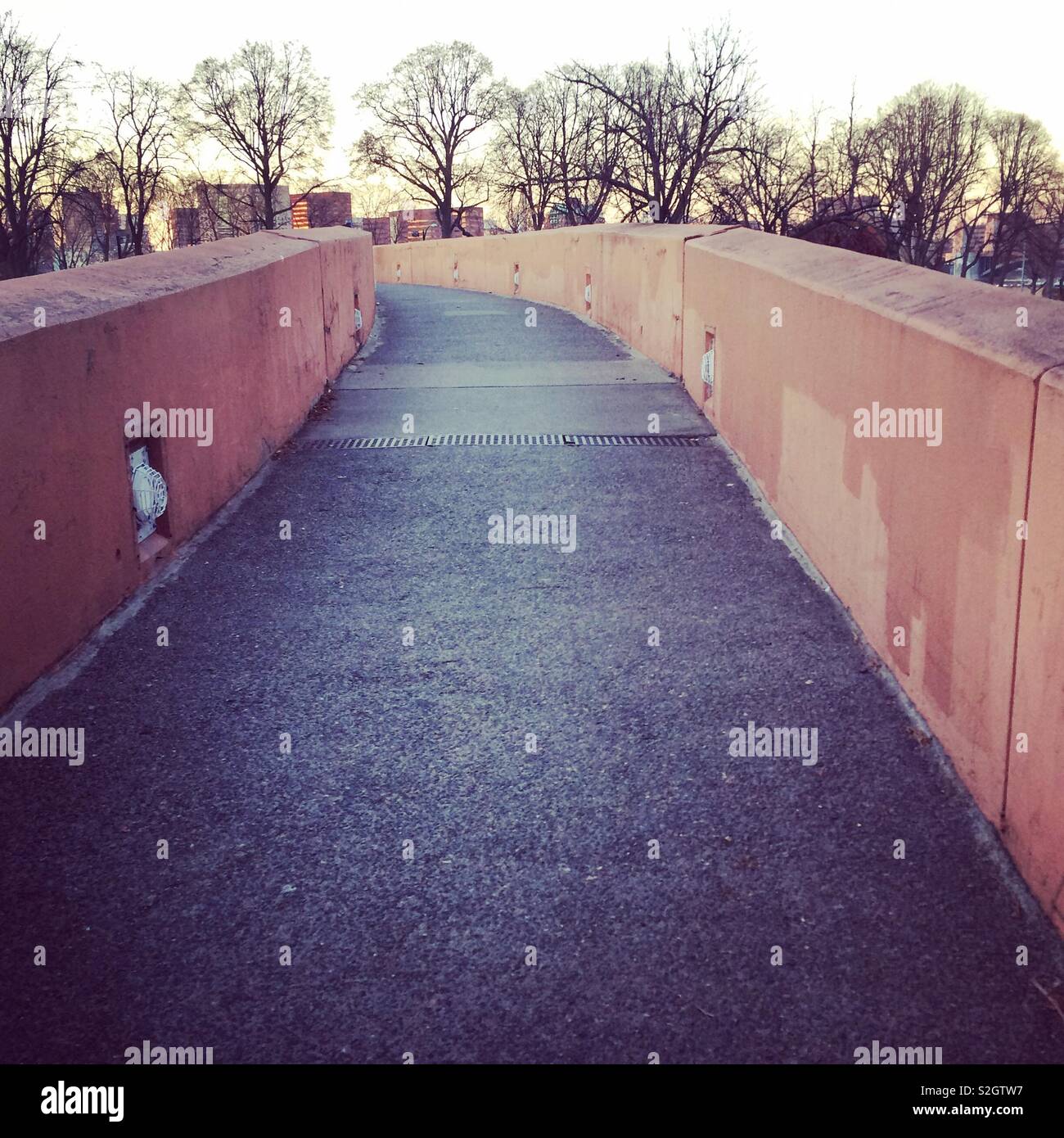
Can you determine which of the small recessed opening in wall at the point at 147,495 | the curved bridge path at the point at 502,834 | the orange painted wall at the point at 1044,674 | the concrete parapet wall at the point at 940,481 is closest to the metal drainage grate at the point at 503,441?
the concrete parapet wall at the point at 940,481

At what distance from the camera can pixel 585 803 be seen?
3.90 meters

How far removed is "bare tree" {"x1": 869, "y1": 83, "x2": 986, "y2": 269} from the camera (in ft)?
232

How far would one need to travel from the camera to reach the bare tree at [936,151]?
70750 millimetres

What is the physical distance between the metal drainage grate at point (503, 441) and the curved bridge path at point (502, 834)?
9.04 feet

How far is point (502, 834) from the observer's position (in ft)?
12.2

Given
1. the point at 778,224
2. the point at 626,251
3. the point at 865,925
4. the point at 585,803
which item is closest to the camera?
the point at 865,925

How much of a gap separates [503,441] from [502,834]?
19.6ft

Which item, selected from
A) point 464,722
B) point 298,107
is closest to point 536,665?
point 464,722

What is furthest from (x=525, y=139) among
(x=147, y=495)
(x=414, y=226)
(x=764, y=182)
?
(x=147, y=495)

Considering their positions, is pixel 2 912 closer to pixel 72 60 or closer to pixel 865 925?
pixel 865 925

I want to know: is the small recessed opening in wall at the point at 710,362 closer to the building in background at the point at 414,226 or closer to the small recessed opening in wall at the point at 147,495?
the small recessed opening in wall at the point at 147,495

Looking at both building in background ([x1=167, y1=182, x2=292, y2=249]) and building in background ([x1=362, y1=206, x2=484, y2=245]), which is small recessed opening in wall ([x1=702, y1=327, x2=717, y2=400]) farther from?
building in background ([x1=167, y1=182, x2=292, y2=249])
